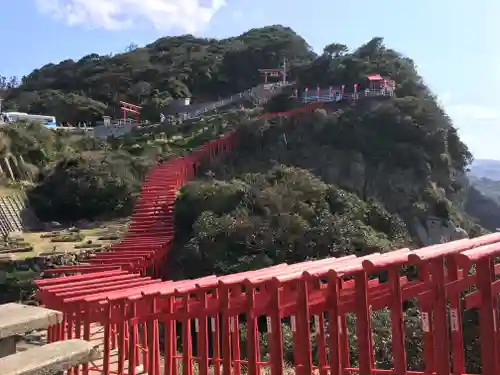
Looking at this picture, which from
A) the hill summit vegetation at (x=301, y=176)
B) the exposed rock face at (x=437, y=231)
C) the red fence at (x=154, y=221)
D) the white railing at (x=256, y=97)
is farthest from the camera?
the white railing at (x=256, y=97)

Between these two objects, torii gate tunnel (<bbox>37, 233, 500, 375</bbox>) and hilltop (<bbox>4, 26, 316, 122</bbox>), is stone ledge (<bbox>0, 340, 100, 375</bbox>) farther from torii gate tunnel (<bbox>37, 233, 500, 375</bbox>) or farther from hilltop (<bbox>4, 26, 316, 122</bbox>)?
hilltop (<bbox>4, 26, 316, 122</bbox>)

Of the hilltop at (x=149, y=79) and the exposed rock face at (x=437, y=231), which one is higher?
the hilltop at (x=149, y=79)

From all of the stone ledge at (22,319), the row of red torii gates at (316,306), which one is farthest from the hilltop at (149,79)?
the stone ledge at (22,319)

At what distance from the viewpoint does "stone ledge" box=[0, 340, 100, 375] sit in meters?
Answer: 2.02

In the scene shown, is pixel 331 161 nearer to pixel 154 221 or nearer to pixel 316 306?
pixel 154 221

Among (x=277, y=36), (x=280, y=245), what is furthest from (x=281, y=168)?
(x=277, y=36)

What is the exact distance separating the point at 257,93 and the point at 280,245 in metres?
28.2

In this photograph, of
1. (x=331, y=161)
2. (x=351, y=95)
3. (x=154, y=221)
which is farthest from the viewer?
(x=351, y=95)

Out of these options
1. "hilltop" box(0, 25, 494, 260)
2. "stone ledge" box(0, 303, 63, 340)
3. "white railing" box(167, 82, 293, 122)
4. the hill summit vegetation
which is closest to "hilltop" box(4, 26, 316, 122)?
"white railing" box(167, 82, 293, 122)

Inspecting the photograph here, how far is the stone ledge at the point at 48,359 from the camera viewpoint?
6.61 ft

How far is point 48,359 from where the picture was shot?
2.09 meters

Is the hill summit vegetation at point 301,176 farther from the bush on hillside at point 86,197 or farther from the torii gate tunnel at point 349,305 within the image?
the torii gate tunnel at point 349,305

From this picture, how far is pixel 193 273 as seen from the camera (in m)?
15.9

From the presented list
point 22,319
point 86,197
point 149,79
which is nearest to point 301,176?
point 86,197
